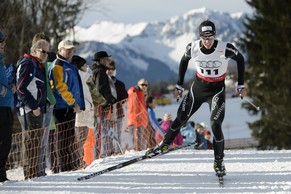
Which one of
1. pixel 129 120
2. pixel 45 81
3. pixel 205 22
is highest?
pixel 205 22

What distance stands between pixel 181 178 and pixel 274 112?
741 inches

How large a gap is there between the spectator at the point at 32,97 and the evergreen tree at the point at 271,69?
18.1m

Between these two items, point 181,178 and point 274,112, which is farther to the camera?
point 274,112

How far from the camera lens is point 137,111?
9.81 metres

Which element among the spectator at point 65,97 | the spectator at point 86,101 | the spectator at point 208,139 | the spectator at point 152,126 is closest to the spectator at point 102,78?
the spectator at point 86,101

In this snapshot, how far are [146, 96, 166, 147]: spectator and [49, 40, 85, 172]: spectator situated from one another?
114 inches

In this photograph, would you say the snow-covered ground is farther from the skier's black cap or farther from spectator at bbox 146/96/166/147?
spectator at bbox 146/96/166/147

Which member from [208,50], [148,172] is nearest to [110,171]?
[148,172]

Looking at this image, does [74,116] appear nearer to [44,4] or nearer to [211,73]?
[211,73]

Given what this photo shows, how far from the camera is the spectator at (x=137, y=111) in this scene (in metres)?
9.85

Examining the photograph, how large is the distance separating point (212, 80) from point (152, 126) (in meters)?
4.01

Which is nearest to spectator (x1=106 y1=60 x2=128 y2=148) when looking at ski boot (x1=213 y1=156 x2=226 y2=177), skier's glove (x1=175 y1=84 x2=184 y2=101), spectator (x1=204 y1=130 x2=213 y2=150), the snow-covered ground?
the snow-covered ground

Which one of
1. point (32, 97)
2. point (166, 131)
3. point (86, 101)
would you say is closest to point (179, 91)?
point (86, 101)

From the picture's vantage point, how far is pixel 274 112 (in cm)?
2444
